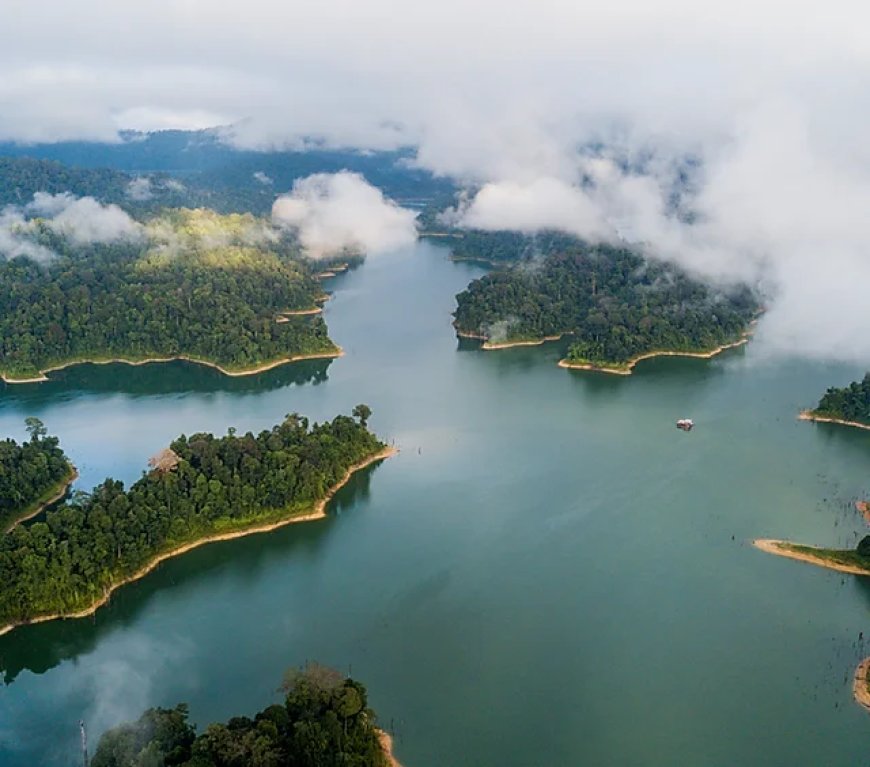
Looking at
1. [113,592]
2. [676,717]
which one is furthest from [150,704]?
[676,717]

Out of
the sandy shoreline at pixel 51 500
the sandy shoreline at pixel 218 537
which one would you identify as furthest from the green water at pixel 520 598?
the sandy shoreline at pixel 51 500

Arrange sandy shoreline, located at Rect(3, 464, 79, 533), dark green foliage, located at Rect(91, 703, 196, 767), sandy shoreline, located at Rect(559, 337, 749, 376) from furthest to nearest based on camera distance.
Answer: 1. sandy shoreline, located at Rect(559, 337, 749, 376)
2. sandy shoreline, located at Rect(3, 464, 79, 533)
3. dark green foliage, located at Rect(91, 703, 196, 767)

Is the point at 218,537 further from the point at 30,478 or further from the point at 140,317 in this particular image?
the point at 140,317

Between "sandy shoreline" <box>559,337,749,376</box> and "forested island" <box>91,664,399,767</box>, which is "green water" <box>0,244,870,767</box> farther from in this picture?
"sandy shoreline" <box>559,337,749,376</box>

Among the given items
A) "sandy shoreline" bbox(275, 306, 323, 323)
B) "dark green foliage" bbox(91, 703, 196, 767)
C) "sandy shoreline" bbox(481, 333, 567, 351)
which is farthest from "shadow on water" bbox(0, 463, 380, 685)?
"sandy shoreline" bbox(275, 306, 323, 323)

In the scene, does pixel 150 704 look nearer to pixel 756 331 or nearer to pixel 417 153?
pixel 756 331

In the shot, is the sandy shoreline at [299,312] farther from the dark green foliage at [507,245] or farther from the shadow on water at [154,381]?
the dark green foliage at [507,245]
